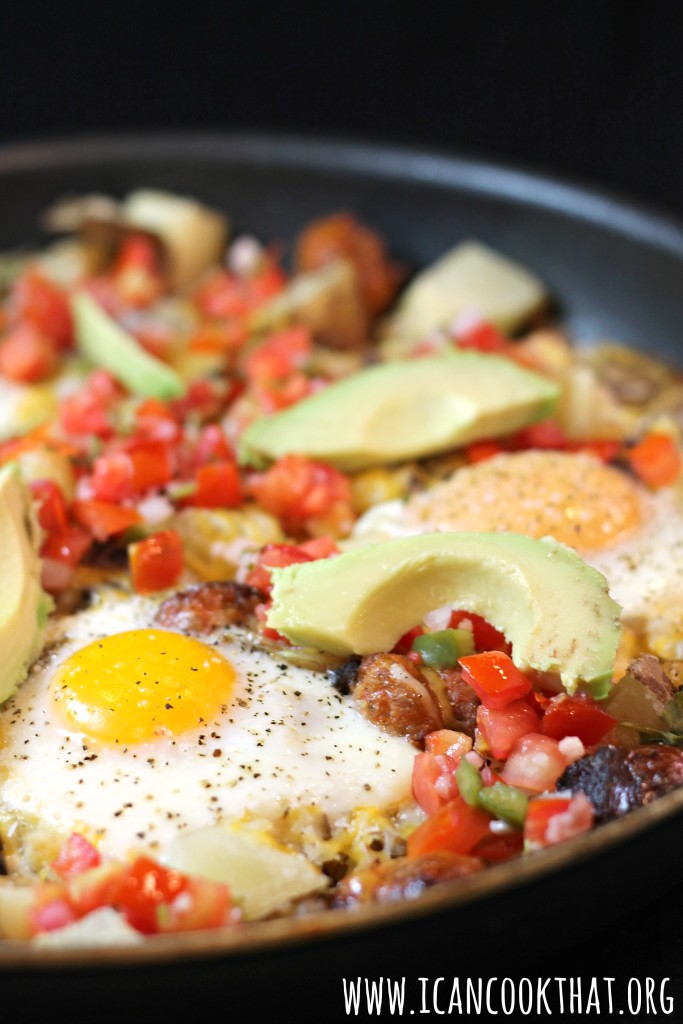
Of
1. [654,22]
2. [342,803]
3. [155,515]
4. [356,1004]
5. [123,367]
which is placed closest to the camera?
[356,1004]

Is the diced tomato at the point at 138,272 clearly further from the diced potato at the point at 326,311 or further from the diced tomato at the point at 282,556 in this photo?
the diced tomato at the point at 282,556

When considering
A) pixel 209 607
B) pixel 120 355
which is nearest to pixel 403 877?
pixel 209 607

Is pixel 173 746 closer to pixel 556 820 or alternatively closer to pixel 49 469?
pixel 556 820

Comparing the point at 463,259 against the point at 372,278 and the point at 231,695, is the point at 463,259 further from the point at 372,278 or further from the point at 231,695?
the point at 231,695

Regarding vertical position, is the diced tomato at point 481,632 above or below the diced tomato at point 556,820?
above

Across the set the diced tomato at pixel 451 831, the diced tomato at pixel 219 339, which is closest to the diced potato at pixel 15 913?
the diced tomato at pixel 451 831

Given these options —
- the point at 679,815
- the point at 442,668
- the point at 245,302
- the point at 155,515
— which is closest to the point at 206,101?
the point at 245,302
